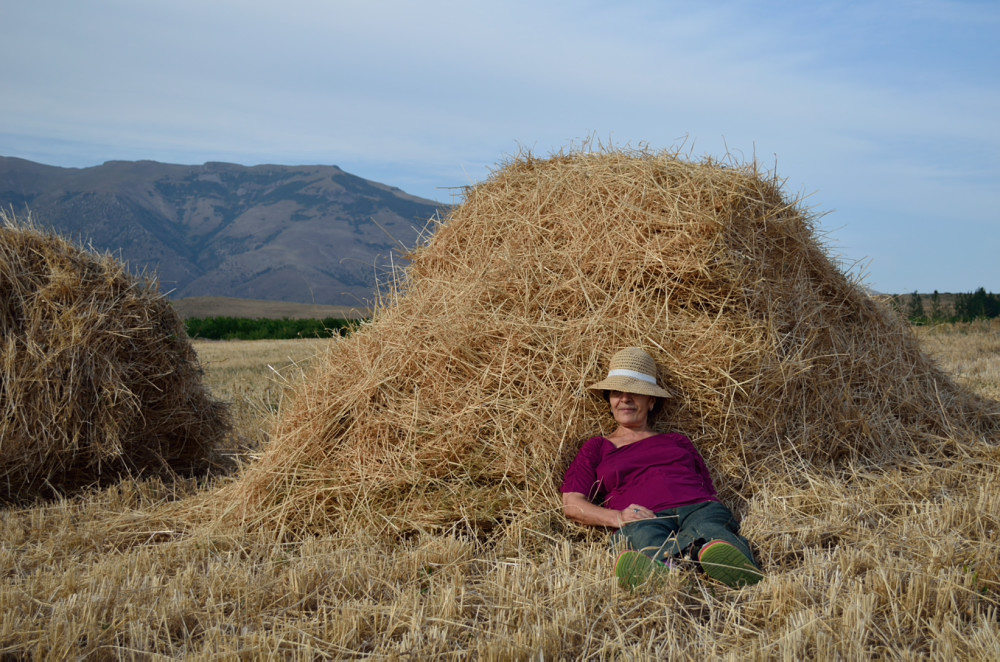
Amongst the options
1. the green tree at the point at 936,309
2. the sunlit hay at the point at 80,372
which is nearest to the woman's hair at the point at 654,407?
the sunlit hay at the point at 80,372

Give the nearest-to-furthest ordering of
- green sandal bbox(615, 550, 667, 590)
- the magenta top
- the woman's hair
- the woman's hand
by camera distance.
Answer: green sandal bbox(615, 550, 667, 590)
the woman's hand
the magenta top
the woman's hair

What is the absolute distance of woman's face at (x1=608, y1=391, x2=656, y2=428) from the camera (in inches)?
161

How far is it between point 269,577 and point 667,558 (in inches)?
71.3

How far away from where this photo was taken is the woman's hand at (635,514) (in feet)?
11.9

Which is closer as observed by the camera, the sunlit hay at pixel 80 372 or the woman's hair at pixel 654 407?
the woman's hair at pixel 654 407

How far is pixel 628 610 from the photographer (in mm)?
2865

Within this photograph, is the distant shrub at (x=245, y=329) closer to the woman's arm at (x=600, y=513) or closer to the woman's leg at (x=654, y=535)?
the woman's arm at (x=600, y=513)

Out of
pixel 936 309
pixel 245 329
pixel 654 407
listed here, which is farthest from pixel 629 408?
pixel 245 329

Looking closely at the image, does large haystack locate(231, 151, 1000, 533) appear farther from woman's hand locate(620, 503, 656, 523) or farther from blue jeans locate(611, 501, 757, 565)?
blue jeans locate(611, 501, 757, 565)

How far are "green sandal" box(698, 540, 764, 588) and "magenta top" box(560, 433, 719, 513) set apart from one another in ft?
1.69

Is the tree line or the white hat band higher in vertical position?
the tree line

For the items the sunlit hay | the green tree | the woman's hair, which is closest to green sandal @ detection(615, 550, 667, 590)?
the woman's hair

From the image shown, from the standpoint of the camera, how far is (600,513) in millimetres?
3672

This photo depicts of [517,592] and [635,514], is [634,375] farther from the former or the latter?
[517,592]
